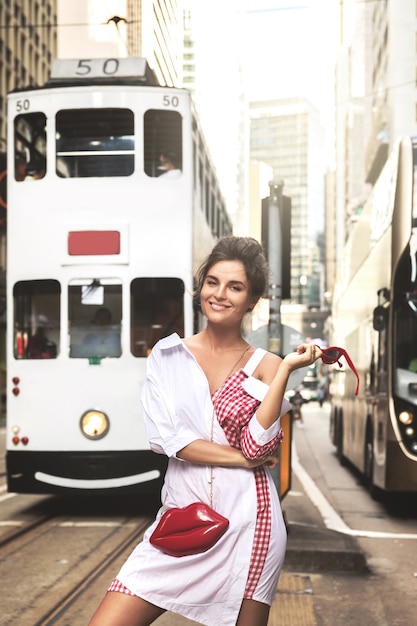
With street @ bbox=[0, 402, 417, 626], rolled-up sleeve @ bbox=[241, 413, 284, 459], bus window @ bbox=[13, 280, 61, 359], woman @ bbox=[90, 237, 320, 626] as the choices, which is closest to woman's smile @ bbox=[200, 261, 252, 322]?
woman @ bbox=[90, 237, 320, 626]

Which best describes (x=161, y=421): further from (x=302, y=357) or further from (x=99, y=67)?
(x=99, y=67)

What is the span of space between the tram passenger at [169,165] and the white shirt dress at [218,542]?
7.43 meters

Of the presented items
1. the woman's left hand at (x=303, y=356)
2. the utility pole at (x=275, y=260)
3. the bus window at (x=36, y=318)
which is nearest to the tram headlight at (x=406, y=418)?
the utility pole at (x=275, y=260)

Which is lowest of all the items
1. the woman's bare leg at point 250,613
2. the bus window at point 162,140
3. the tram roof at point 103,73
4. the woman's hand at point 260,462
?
the woman's bare leg at point 250,613

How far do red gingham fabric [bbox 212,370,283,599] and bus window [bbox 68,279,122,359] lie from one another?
7.14 m

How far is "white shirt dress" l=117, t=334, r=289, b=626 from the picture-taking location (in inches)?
109

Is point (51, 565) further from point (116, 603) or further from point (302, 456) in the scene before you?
point (302, 456)

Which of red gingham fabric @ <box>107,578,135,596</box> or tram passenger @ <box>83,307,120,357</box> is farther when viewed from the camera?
tram passenger @ <box>83,307,120,357</box>

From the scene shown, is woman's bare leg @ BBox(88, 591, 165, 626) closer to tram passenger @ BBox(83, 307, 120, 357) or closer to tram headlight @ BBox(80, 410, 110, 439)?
tram headlight @ BBox(80, 410, 110, 439)

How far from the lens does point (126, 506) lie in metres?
11.2

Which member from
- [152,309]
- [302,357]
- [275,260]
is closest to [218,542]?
[302,357]

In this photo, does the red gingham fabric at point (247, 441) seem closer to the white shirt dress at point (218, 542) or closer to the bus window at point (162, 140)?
the white shirt dress at point (218, 542)

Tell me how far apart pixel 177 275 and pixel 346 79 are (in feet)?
392

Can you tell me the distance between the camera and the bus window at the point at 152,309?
389 inches
